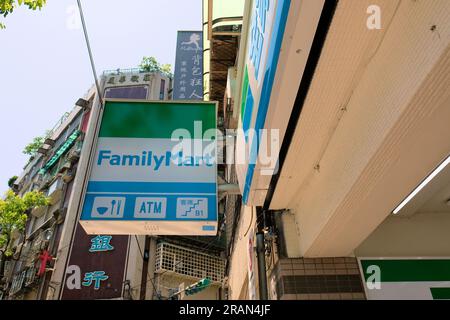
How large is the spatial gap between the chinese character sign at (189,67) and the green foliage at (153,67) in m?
10.7

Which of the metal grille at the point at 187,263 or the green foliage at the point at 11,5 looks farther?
the metal grille at the point at 187,263

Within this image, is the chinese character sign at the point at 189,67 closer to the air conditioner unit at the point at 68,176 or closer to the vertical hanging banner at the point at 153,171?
the vertical hanging banner at the point at 153,171

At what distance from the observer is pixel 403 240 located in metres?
4.33

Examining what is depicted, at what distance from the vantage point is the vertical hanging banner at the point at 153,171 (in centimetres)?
333

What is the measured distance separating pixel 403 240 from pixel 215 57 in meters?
6.11

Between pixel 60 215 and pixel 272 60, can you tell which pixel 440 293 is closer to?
pixel 272 60

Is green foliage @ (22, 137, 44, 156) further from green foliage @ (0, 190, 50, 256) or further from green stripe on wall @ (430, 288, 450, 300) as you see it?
green stripe on wall @ (430, 288, 450, 300)

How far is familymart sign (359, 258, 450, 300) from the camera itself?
389 centimetres

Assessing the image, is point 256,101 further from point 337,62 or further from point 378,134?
point 378,134

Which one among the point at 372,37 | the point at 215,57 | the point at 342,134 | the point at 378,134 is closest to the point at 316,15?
the point at 372,37

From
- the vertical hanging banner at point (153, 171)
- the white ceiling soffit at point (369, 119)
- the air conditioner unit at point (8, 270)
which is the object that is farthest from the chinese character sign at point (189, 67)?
the air conditioner unit at point (8, 270)

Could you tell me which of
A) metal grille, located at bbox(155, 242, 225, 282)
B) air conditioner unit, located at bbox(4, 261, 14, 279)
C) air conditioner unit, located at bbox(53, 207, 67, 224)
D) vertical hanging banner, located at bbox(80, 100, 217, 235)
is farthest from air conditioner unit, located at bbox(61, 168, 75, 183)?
vertical hanging banner, located at bbox(80, 100, 217, 235)

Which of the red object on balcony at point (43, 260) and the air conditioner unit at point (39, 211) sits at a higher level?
the air conditioner unit at point (39, 211)

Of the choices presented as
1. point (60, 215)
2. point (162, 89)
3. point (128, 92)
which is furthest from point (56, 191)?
point (162, 89)
